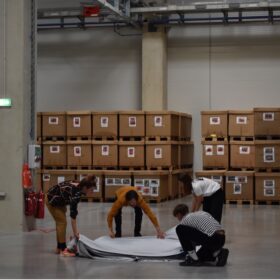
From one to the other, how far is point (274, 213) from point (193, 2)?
813 centimetres

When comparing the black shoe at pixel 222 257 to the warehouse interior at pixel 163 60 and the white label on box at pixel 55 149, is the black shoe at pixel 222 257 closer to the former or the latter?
the warehouse interior at pixel 163 60

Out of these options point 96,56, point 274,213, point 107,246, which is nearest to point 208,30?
point 96,56

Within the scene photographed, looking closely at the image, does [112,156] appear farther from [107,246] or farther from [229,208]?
[107,246]

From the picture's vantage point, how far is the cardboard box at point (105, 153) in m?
19.8

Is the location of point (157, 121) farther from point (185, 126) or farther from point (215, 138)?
point (185, 126)

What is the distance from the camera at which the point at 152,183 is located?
19.4 m

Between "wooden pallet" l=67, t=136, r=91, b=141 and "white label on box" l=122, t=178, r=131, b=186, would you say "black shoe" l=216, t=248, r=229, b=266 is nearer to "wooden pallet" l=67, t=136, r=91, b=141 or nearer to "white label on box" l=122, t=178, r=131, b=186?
"white label on box" l=122, t=178, r=131, b=186

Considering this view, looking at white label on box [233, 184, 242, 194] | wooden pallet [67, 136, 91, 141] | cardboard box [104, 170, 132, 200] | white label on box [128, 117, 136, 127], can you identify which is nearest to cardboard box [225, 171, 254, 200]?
white label on box [233, 184, 242, 194]

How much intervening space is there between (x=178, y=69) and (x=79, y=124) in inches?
168

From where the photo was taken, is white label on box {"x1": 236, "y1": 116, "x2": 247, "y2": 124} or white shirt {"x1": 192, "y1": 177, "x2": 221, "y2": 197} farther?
white label on box {"x1": 236, "y1": 116, "x2": 247, "y2": 124}

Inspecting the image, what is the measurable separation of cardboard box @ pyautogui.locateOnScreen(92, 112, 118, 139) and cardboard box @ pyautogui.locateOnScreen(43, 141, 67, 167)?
43.4 inches

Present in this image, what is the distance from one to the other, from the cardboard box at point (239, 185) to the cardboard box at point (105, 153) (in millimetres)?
3224

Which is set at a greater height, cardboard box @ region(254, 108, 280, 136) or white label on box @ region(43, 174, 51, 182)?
cardboard box @ region(254, 108, 280, 136)

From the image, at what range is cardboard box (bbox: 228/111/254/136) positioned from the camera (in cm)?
1959
